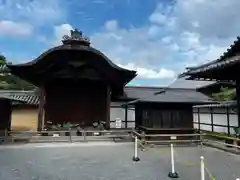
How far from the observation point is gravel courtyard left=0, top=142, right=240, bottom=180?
6.20 metres

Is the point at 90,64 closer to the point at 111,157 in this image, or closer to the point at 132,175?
the point at 111,157

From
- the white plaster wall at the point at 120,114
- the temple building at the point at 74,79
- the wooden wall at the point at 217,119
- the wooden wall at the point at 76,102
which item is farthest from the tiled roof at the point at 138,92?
the wooden wall at the point at 217,119

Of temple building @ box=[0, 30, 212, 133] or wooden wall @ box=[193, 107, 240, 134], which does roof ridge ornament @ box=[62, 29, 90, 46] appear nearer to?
temple building @ box=[0, 30, 212, 133]

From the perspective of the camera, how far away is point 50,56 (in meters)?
13.3

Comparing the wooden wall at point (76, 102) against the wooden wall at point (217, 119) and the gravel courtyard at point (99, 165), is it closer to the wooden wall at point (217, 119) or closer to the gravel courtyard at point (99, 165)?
the gravel courtyard at point (99, 165)

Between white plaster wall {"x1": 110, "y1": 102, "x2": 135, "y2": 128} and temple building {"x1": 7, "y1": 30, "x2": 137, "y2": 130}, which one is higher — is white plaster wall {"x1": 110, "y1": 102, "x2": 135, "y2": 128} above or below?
below

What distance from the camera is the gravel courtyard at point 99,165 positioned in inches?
244

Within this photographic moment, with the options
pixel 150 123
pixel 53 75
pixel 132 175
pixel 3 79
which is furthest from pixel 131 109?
pixel 3 79

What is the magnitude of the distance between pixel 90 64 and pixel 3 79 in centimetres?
1558

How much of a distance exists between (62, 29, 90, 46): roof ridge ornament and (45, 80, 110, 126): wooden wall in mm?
3386

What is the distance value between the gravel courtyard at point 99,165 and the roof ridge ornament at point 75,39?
7092 millimetres

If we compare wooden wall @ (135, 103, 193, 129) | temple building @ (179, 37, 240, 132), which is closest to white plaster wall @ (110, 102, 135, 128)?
wooden wall @ (135, 103, 193, 129)

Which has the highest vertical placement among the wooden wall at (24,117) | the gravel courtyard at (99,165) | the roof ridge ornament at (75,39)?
the roof ridge ornament at (75,39)

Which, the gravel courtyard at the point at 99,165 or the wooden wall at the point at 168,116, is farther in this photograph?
the wooden wall at the point at 168,116
